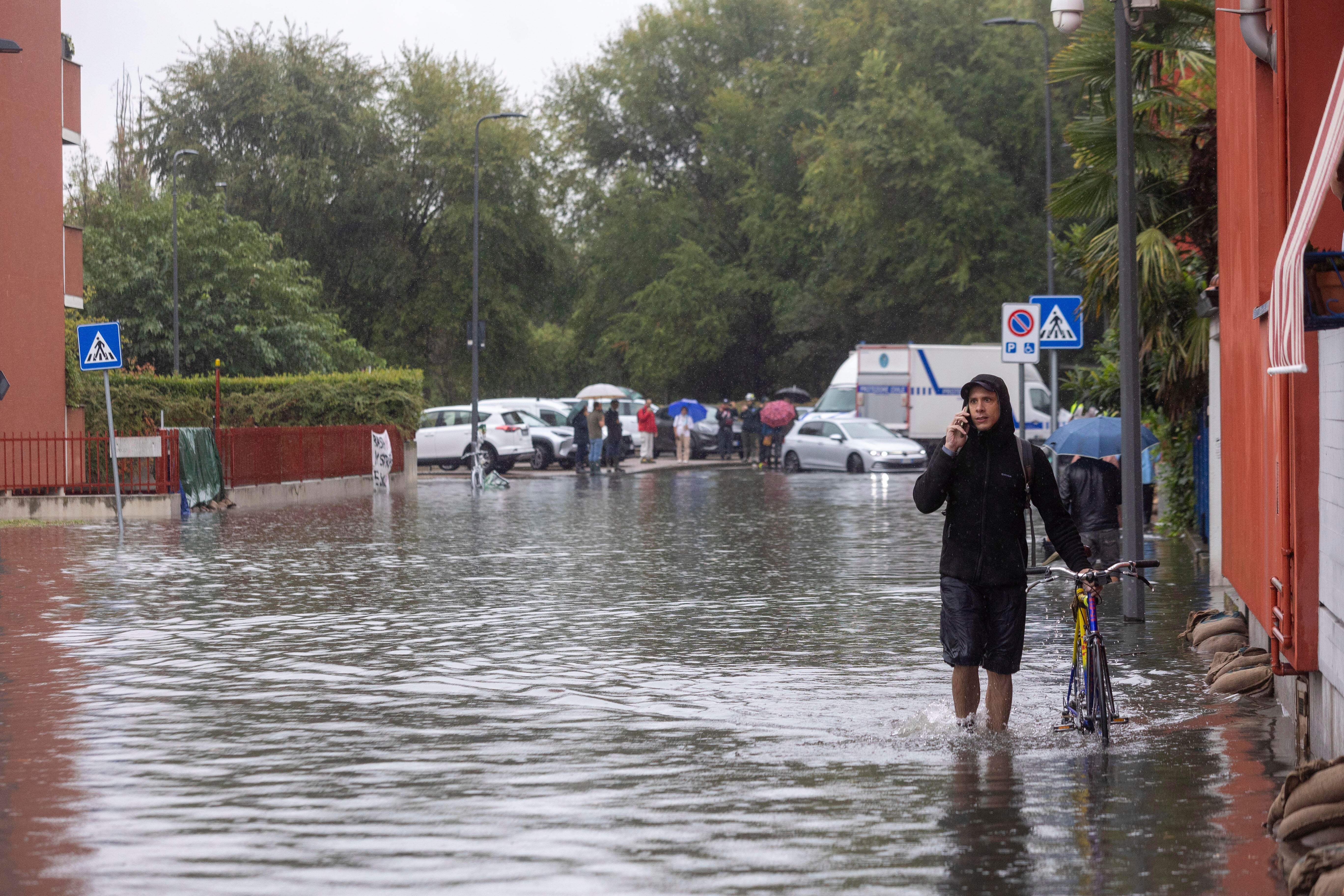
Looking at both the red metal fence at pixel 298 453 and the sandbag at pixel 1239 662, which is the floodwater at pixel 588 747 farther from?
the red metal fence at pixel 298 453

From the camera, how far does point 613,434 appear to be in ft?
139

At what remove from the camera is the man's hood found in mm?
7426

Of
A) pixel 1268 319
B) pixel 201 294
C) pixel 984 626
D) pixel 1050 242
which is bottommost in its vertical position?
pixel 984 626

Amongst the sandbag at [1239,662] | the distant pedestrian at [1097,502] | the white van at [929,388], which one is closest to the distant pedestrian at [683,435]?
the white van at [929,388]

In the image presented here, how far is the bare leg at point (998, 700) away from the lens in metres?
7.68

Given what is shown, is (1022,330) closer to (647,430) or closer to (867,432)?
(867,432)

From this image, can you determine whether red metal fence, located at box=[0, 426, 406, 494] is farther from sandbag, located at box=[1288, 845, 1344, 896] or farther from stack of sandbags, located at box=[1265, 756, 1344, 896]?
sandbag, located at box=[1288, 845, 1344, 896]

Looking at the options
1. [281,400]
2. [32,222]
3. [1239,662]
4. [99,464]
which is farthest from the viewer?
[281,400]

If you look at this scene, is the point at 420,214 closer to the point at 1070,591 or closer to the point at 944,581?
the point at 1070,591

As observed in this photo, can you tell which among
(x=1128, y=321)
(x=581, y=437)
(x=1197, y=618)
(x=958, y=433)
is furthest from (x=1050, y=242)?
(x=581, y=437)

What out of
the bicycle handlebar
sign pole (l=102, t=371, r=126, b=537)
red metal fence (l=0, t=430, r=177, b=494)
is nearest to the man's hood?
the bicycle handlebar

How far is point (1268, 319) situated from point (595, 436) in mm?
34265

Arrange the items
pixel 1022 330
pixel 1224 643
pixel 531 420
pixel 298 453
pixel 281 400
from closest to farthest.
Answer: pixel 1224 643, pixel 1022 330, pixel 298 453, pixel 281 400, pixel 531 420

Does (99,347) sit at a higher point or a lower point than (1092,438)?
higher
